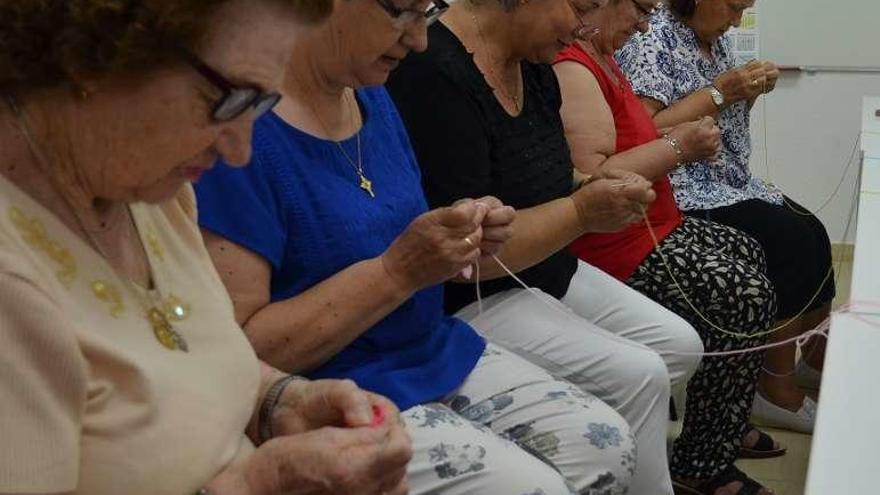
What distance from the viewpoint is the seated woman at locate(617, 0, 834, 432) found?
2.60m

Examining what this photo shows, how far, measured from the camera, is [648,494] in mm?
1811

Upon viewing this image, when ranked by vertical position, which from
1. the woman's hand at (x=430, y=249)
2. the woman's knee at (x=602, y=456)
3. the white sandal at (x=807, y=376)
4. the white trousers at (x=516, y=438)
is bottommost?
the white sandal at (x=807, y=376)

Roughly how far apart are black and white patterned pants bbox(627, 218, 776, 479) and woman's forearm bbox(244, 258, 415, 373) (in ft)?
3.33

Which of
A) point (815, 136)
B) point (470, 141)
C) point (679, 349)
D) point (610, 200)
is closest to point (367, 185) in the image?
point (470, 141)

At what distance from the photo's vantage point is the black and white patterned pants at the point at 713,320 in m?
2.20

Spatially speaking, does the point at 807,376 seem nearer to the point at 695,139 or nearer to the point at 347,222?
the point at 695,139

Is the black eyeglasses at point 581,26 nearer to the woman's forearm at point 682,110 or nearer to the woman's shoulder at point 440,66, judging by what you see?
the woman's shoulder at point 440,66

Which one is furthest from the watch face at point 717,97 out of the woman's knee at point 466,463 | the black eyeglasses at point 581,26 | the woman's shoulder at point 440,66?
the woman's knee at point 466,463

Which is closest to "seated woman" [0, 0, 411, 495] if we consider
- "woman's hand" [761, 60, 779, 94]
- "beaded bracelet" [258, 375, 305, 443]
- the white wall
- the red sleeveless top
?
"beaded bracelet" [258, 375, 305, 443]

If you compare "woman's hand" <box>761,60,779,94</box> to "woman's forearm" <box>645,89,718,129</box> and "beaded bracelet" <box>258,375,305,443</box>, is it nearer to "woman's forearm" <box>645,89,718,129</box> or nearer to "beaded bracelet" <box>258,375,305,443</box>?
"woman's forearm" <box>645,89,718,129</box>

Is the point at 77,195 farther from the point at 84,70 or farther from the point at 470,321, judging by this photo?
the point at 470,321

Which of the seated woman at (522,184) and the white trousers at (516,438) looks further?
the seated woman at (522,184)

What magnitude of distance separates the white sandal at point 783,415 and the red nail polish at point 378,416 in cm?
170

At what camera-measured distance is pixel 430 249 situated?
52.7 inches
